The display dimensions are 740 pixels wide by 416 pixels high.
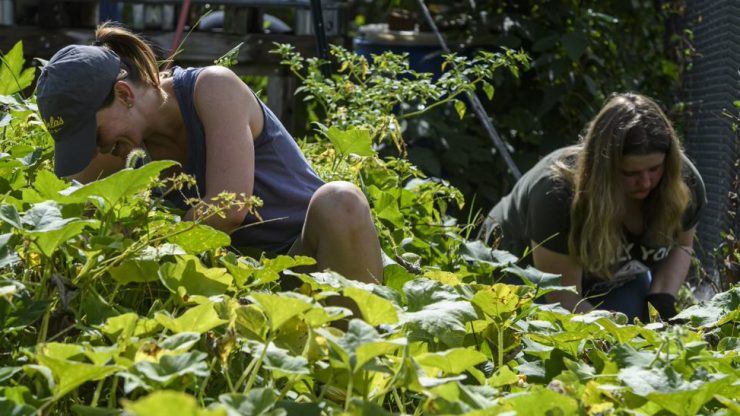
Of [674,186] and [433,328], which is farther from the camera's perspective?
[674,186]

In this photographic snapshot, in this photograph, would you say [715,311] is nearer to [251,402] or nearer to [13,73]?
[251,402]

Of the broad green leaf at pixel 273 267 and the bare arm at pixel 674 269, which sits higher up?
the broad green leaf at pixel 273 267

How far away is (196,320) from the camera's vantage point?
153cm

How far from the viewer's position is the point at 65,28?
5.19 metres

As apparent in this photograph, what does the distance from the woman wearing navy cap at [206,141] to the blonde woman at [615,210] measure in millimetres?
1028

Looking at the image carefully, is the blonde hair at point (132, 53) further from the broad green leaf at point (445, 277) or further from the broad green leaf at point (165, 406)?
the broad green leaf at point (165, 406)

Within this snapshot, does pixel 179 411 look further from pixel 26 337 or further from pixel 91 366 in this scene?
pixel 26 337

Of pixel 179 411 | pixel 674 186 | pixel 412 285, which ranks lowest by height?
pixel 674 186

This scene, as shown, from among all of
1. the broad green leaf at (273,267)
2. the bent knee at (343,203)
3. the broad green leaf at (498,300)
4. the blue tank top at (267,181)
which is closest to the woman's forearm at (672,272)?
the blue tank top at (267,181)

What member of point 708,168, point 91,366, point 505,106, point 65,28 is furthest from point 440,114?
point 91,366

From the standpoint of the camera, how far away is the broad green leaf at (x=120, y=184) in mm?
1630

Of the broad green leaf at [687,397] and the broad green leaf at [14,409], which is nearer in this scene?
the broad green leaf at [14,409]

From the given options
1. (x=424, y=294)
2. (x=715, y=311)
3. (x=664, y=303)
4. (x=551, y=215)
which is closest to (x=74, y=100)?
(x=424, y=294)

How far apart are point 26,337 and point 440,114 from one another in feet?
12.5
